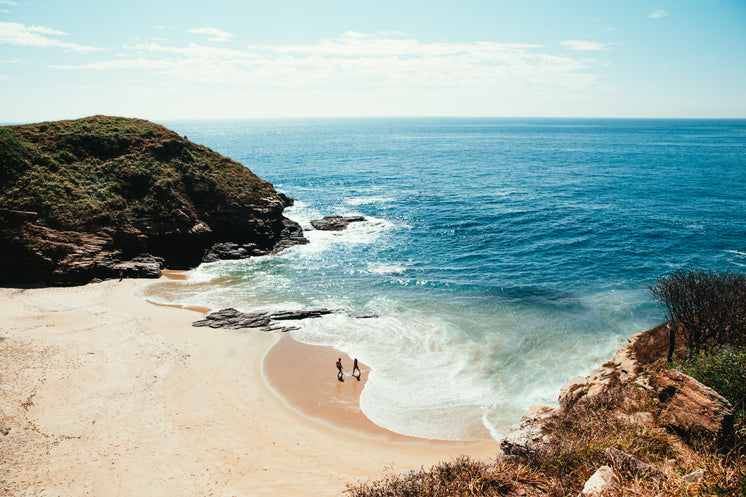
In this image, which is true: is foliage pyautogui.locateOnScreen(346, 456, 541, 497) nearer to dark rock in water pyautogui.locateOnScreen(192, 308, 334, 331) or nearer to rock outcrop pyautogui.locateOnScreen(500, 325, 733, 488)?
rock outcrop pyautogui.locateOnScreen(500, 325, 733, 488)

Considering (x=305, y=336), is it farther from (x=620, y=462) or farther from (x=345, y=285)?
(x=620, y=462)

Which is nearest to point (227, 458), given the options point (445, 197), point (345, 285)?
point (345, 285)

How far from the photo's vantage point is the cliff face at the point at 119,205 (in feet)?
109

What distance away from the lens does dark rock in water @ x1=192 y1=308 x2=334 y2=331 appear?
28203 mm

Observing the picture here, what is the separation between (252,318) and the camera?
29.1 metres

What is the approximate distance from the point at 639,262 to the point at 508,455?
115 feet

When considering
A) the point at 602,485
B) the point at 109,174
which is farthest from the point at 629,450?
the point at 109,174

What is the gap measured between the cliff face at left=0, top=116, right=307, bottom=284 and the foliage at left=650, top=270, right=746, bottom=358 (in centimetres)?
3751

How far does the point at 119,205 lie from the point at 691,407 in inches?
1817

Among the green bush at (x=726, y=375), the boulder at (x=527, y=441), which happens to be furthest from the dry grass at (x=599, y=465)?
the green bush at (x=726, y=375)

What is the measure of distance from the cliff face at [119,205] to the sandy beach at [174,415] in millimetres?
7427

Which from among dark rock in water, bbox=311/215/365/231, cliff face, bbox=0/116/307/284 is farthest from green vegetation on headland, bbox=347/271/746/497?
dark rock in water, bbox=311/215/365/231

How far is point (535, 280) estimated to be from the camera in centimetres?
3512

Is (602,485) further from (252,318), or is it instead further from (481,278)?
(481,278)
